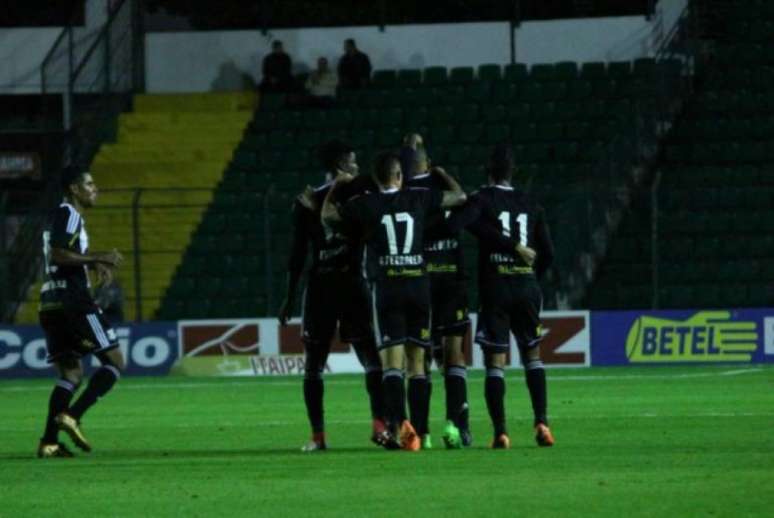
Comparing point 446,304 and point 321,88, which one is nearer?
point 446,304

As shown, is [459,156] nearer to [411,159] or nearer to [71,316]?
[411,159]

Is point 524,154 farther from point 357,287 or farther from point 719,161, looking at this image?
point 357,287

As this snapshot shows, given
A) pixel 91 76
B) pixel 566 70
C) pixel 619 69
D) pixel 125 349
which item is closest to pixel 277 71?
pixel 91 76

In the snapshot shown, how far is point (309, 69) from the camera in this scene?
37125 mm

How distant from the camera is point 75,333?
572 inches

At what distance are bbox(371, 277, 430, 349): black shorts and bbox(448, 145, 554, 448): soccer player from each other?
1.60 feet

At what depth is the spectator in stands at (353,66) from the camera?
117ft

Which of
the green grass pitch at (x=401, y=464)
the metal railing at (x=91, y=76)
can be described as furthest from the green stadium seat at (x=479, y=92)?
the green grass pitch at (x=401, y=464)

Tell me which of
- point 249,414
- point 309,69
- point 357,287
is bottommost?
point 249,414

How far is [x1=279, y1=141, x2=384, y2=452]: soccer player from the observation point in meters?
14.4

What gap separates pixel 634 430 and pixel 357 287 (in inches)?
109

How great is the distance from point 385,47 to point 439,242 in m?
22.9

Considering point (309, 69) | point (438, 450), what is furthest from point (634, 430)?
point (309, 69)

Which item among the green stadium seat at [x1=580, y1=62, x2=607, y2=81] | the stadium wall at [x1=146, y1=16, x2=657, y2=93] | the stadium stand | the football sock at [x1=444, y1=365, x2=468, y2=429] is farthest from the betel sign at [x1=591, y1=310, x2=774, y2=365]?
the football sock at [x1=444, y1=365, x2=468, y2=429]
